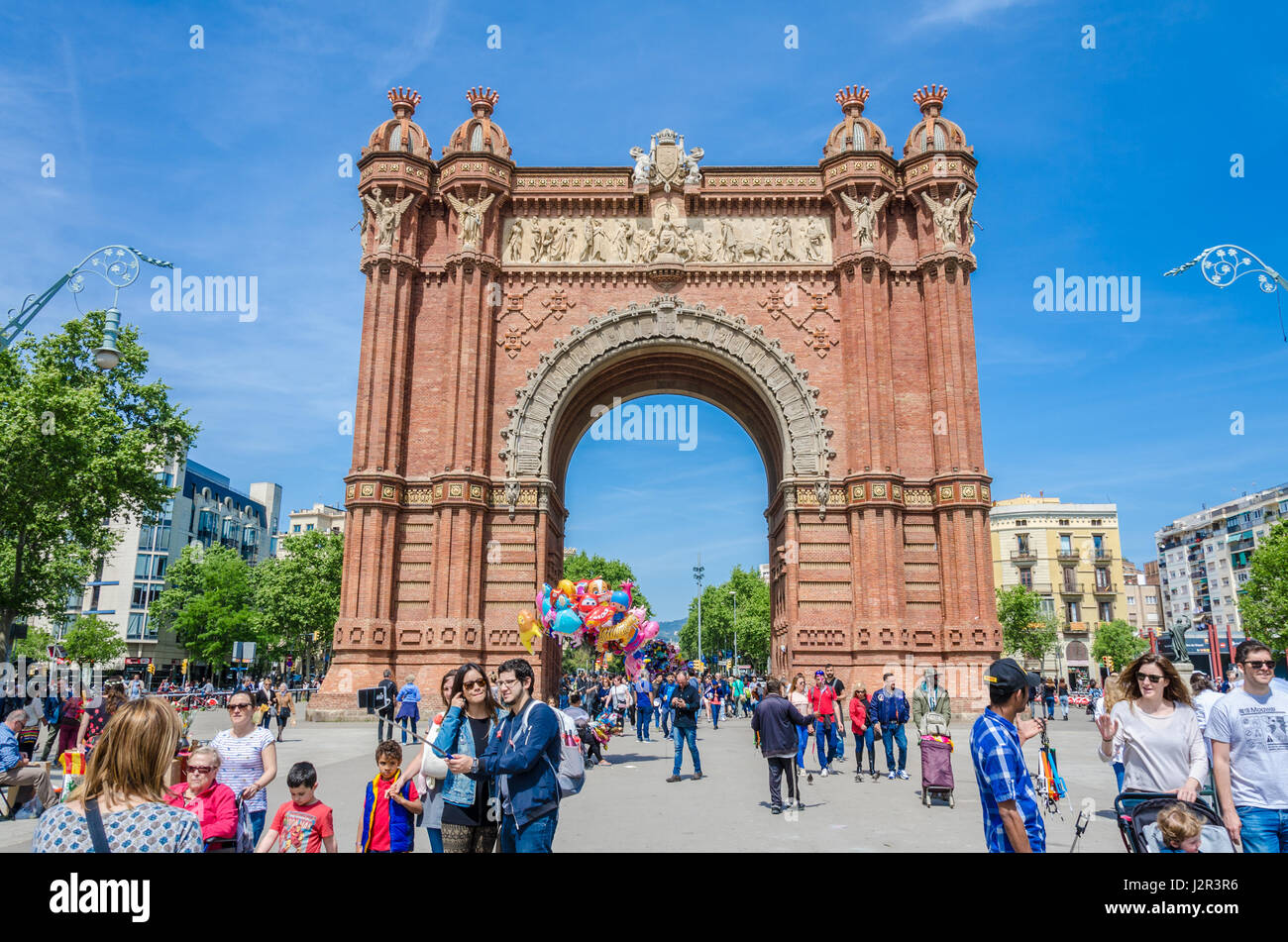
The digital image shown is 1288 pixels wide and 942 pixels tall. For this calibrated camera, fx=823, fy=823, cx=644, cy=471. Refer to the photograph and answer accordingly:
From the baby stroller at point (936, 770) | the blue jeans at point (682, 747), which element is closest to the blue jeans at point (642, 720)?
the blue jeans at point (682, 747)

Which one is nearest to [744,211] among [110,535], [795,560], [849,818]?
[795,560]

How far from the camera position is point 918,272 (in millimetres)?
29391

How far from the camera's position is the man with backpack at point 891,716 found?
14922 millimetres

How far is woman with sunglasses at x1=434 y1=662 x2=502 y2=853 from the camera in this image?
228 inches

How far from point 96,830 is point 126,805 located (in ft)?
0.56

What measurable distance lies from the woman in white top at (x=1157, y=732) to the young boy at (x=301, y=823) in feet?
18.8

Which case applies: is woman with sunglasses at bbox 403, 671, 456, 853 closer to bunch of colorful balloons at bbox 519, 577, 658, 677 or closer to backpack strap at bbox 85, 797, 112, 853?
backpack strap at bbox 85, 797, 112, 853

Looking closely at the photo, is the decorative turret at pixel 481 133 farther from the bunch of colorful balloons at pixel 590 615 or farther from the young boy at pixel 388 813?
the young boy at pixel 388 813

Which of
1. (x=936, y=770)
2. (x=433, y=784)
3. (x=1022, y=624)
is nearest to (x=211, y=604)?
(x=936, y=770)
